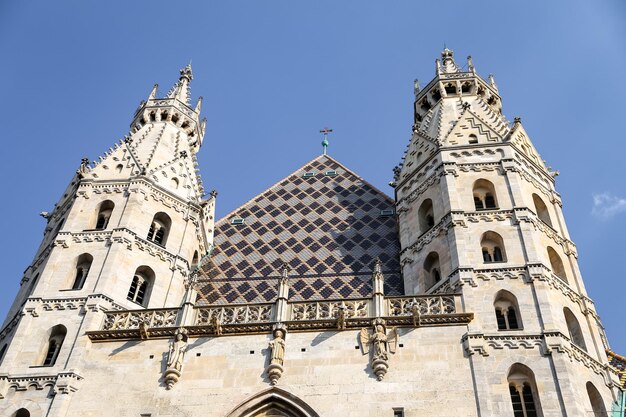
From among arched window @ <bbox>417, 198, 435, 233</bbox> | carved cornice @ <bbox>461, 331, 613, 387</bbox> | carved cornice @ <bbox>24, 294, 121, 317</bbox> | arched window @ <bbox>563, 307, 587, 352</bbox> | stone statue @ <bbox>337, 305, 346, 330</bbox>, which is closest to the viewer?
carved cornice @ <bbox>461, 331, 613, 387</bbox>

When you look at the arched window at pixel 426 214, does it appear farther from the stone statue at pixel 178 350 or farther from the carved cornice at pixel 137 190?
the stone statue at pixel 178 350

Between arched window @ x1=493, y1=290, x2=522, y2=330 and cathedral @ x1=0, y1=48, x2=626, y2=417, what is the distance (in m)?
0.04

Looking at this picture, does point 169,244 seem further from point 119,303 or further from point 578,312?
point 578,312

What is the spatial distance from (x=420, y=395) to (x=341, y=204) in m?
9.20

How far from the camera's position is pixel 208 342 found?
15.7 metres

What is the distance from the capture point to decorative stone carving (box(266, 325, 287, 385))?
14.7m

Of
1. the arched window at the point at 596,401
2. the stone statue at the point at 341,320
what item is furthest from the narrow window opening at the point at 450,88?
the arched window at the point at 596,401

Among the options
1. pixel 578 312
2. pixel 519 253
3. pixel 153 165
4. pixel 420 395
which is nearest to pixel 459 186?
pixel 519 253

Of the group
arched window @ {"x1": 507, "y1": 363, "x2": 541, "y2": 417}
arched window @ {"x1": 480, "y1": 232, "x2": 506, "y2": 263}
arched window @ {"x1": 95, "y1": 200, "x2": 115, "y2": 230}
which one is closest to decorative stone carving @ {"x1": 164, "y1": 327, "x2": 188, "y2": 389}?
arched window @ {"x1": 95, "y1": 200, "x2": 115, "y2": 230}

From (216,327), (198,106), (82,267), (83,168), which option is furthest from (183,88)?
(216,327)

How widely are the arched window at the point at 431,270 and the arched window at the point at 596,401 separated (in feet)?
12.5

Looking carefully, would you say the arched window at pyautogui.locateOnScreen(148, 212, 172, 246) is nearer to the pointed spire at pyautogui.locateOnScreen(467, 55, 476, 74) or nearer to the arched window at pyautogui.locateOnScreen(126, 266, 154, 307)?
the arched window at pyautogui.locateOnScreen(126, 266, 154, 307)

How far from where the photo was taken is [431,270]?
17922 millimetres

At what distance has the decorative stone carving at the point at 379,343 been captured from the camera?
14.6 metres
